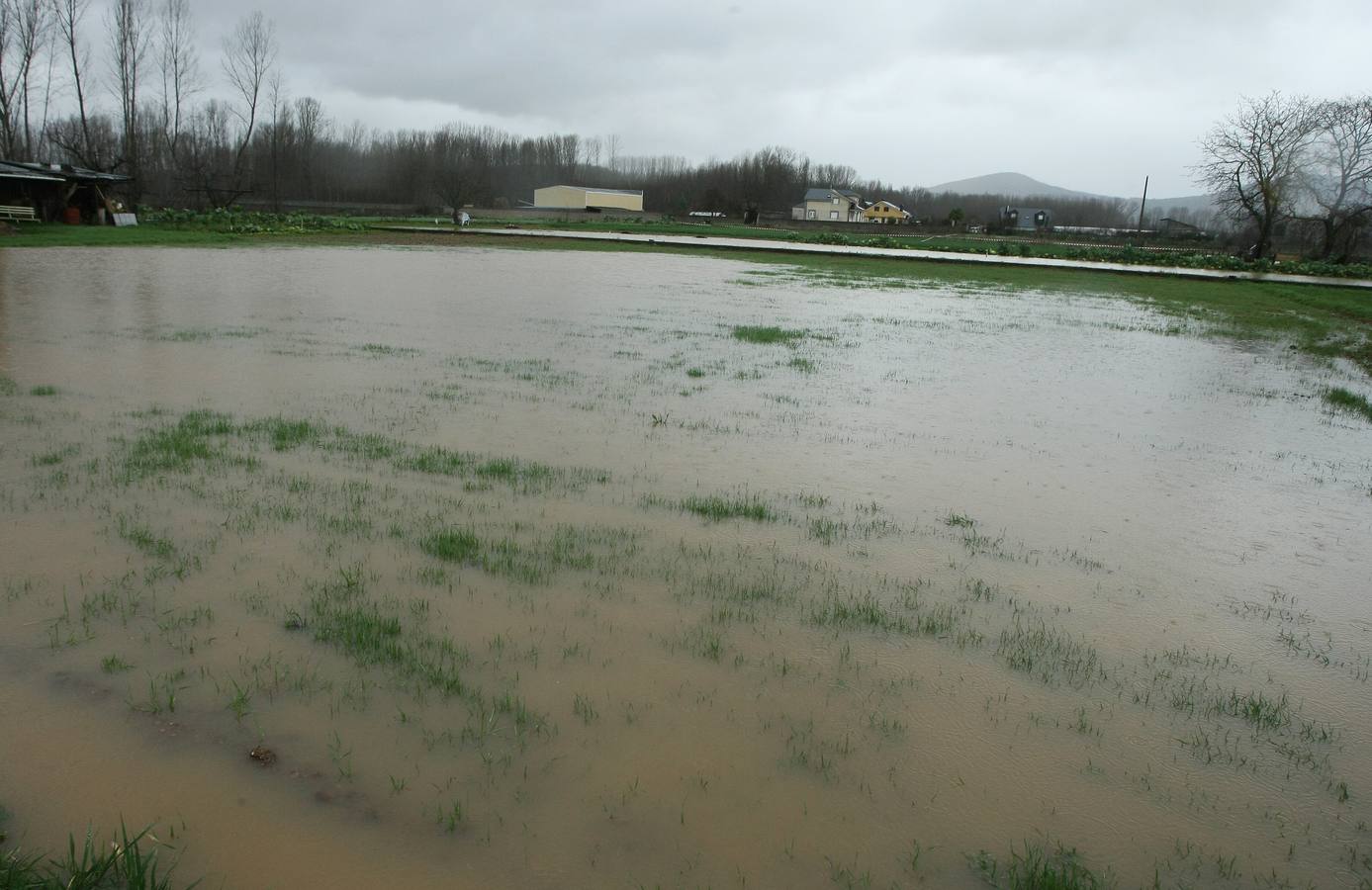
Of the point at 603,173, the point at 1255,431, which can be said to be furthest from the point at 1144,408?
the point at 603,173

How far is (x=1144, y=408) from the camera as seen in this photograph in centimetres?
1048

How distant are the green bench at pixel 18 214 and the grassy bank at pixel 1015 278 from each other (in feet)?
4.27

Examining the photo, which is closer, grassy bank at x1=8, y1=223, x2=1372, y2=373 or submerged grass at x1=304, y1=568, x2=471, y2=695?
submerged grass at x1=304, y1=568, x2=471, y2=695

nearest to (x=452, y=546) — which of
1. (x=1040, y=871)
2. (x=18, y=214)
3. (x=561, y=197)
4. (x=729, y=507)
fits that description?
(x=729, y=507)

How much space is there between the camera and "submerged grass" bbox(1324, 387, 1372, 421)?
11.1 meters

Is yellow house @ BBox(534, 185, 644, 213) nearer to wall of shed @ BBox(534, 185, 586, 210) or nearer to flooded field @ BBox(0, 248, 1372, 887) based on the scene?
wall of shed @ BBox(534, 185, 586, 210)

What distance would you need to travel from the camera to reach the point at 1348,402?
11.6 metres

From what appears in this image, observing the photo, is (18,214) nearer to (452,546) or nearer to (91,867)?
(452,546)

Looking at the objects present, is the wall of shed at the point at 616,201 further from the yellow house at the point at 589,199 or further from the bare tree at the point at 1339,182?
the bare tree at the point at 1339,182

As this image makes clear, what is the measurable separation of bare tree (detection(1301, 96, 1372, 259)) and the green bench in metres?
68.6

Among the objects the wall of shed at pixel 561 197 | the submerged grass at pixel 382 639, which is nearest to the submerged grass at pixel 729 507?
the submerged grass at pixel 382 639

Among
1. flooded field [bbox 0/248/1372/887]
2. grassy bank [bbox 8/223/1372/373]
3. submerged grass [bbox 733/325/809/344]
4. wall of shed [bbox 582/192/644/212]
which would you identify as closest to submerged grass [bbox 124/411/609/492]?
flooded field [bbox 0/248/1372/887]

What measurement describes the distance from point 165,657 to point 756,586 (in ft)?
9.34

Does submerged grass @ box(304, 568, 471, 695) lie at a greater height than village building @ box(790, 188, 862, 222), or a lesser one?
lesser
